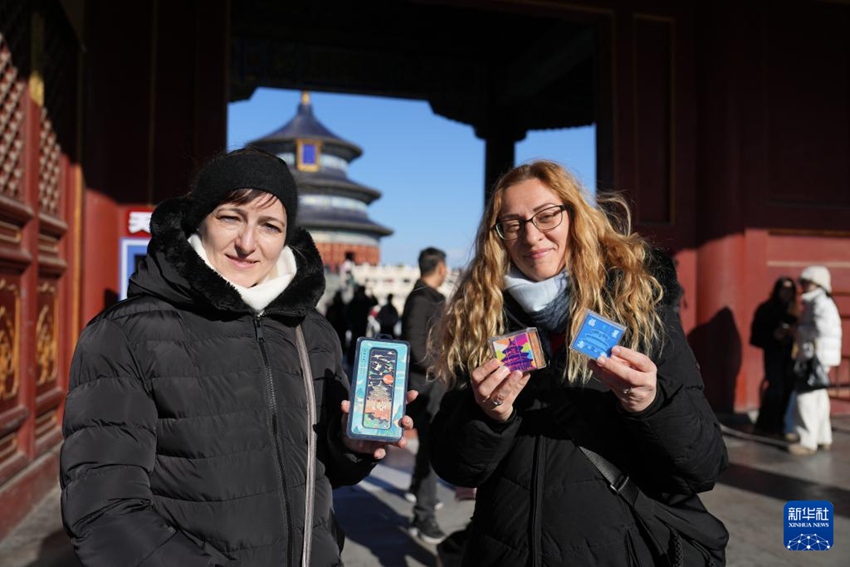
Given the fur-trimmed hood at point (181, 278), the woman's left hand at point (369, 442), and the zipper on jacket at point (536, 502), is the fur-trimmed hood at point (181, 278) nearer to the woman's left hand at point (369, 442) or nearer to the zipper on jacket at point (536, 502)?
the woman's left hand at point (369, 442)

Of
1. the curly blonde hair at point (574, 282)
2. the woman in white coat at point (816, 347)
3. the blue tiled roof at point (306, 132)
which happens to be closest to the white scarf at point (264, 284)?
the curly blonde hair at point (574, 282)

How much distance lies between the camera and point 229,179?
1.66m

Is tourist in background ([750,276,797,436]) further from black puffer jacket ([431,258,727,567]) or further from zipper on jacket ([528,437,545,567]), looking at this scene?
zipper on jacket ([528,437,545,567])

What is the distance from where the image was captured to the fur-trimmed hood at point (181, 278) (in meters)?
1.57

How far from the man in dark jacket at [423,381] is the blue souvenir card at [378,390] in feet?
7.31

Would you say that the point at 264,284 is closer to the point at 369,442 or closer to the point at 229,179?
the point at 229,179

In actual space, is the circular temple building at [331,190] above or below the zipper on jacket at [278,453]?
above

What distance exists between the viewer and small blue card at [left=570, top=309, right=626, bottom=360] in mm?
1560

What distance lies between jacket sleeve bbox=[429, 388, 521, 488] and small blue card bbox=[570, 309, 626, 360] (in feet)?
0.88

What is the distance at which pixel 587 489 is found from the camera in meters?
1.68

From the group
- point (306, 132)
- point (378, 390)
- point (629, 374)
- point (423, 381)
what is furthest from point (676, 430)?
point (306, 132)

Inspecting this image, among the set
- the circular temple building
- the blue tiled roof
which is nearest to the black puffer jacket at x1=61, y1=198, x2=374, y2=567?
the circular temple building

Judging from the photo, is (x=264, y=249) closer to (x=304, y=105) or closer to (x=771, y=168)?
(x=771, y=168)

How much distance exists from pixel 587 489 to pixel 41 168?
194 inches
